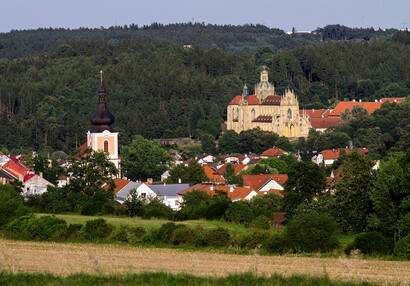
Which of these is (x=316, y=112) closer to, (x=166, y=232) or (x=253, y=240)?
(x=166, y=232)

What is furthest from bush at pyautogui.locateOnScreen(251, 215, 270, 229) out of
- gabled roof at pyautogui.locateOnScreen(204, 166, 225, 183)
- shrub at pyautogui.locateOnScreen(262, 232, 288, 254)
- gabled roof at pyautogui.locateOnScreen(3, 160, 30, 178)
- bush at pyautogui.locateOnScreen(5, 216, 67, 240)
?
gabled roof at pyautogui.locateOnScreen(3, 160, 30, 178)

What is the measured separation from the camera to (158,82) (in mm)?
159000

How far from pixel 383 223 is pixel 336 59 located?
136 meters

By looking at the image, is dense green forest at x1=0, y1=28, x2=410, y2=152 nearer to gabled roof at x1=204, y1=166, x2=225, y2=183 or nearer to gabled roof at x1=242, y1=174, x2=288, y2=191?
gabled roof at x1=204, y1=166, x2=225, y2=183

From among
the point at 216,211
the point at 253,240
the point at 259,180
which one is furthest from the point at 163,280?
the point at 259,180

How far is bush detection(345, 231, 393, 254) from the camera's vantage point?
109 feet

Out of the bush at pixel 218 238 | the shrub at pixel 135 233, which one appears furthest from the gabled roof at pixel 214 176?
the bush at pixel 218 238

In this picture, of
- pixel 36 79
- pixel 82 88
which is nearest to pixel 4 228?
pixel 82 88

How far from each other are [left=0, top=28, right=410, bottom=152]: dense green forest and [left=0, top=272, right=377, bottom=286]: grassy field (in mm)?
96346

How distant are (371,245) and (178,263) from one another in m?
9.25

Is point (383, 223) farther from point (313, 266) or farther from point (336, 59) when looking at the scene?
point (336, 59)

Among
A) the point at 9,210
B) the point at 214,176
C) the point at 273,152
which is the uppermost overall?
the point at 9,210

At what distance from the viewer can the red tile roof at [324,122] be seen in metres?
132

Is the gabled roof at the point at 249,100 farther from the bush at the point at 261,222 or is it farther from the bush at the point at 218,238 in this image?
the bush at the point at 218,238
